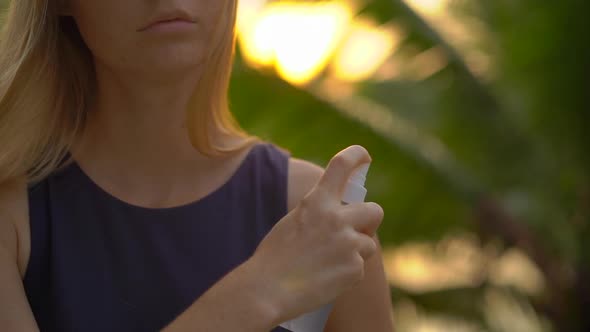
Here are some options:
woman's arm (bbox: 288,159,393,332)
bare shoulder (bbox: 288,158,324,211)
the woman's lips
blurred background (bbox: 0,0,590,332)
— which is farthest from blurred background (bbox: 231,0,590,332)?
the woman's lips

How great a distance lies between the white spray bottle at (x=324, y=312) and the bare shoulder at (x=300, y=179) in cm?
24

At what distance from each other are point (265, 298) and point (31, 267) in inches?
13.6

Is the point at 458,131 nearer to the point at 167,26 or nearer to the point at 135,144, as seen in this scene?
the point at 135,144

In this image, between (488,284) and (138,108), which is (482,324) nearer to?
(488,284)

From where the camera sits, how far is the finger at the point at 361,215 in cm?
104

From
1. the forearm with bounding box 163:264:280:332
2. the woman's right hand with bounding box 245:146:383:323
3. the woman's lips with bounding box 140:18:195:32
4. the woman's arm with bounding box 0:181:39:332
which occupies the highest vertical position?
the woman's lips with bounding box 140:18:195:32

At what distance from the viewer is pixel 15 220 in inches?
46.8

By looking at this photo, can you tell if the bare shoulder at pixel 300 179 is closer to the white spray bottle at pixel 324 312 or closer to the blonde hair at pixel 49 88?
the blonde hair at pixel 49 88

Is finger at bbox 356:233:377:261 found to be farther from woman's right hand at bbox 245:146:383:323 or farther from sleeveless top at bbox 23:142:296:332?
sleeveless top at bbox 23:142:296:332

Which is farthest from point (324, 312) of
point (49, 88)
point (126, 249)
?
point (49, 88)

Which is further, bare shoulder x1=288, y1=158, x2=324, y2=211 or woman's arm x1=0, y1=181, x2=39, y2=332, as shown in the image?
bare shoulder x1=288, y1=158, x2=324, y2=211

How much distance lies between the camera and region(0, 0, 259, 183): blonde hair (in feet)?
3.93

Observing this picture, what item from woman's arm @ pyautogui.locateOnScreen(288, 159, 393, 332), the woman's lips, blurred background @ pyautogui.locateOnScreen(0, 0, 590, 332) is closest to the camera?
the woman's lips

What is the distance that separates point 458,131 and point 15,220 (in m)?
3.92
